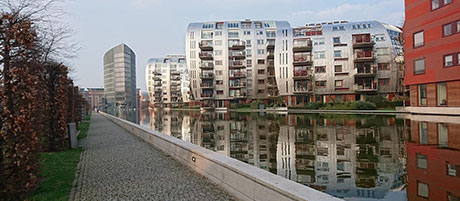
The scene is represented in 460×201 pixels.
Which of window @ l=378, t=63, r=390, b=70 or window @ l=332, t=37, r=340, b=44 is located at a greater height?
window @ l=332, t=37, r=340, b=44

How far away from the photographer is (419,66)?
1399 inches

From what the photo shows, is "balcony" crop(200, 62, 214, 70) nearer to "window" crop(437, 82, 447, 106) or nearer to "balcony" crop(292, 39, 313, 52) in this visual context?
"balcony" crop(292, 39, 313, 52)

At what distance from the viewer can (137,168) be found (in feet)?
31.7

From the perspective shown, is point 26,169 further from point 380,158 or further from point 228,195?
point 380,158

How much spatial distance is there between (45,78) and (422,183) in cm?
1453

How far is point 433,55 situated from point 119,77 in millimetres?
155364

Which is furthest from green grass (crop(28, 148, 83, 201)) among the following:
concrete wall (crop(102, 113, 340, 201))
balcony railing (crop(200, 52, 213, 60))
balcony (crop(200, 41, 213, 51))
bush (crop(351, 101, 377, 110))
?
balcony (crop(200, 41, 213, 51))

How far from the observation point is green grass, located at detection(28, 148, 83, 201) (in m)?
6.76

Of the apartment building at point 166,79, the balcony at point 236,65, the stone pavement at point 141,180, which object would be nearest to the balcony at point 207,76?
the balcony at point 236,65

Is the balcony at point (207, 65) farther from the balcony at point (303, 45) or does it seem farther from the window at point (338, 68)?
the window at point (338, 68)

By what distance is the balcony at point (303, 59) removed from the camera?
62.6 m

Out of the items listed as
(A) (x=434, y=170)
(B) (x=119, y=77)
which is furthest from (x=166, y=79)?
(A) (x=434, y=170)

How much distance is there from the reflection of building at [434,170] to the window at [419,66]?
25109 millimetres

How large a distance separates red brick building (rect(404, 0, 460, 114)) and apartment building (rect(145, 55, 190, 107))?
105370mm
